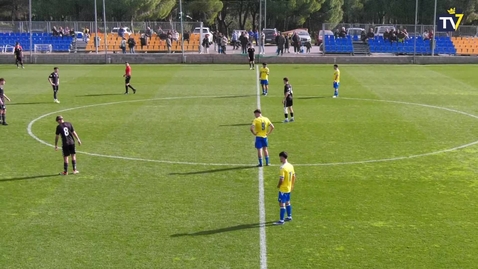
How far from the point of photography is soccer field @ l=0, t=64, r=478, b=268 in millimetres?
15117

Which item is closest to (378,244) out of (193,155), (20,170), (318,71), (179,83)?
(193,155)

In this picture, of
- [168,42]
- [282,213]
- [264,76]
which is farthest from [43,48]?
[282,213]

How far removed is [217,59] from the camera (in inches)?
2413

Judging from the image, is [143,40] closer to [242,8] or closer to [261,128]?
[242,8]

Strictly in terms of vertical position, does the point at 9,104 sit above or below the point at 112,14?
below

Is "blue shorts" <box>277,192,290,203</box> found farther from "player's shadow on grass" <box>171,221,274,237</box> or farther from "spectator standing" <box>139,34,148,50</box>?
"spectator standing" <box>139,34,148,50</box>

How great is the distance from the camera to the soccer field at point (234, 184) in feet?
49.6

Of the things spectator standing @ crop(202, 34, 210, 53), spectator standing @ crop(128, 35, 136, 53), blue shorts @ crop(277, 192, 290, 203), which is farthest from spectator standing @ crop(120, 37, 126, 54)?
blue shorts @ crop(277, 192, 290, 203)

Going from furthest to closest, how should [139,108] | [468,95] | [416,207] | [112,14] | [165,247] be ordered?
[112,14] < [468,95] < [139,108] < [416,207] < [165,247]

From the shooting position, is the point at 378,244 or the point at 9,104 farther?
the point at 9,104

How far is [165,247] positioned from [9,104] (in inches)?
928

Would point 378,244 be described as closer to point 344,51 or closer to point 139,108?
point 139,108

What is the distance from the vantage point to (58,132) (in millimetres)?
20922

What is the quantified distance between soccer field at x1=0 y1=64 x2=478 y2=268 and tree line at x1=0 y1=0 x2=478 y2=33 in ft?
145
